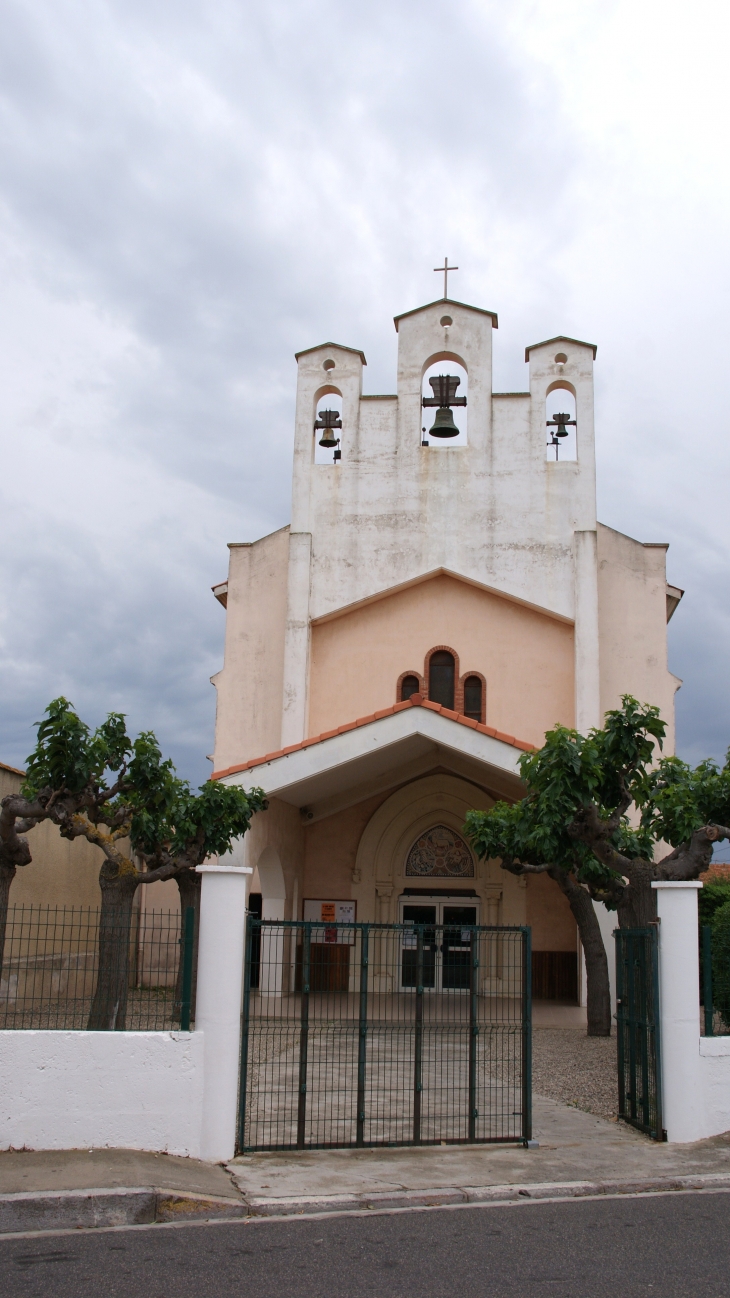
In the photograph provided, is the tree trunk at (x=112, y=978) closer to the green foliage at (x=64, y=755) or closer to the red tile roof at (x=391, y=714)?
the green foliage at (x=64, y=755)

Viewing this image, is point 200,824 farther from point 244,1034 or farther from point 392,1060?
point 244,1034

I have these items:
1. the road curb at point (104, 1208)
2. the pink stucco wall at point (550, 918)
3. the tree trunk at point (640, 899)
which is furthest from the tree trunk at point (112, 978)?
the pink stucco wall at point (550, 918)

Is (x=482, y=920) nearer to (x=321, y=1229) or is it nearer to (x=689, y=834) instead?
(x=689, y=834)

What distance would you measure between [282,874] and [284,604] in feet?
18.4

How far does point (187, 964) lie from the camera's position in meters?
8.79

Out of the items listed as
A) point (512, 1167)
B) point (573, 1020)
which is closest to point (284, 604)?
point (573, 1020)

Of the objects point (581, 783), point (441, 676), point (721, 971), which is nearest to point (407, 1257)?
point (721, 971)

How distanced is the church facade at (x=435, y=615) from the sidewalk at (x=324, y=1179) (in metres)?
11.7

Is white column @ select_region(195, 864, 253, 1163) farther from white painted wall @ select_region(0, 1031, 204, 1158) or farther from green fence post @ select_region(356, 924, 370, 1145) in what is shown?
green fence post @ select_region(356, 924, 370, 1145)

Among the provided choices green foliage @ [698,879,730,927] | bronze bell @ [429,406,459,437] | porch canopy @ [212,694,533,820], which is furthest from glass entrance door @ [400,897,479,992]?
bronze bell @ [429,406,459,437]

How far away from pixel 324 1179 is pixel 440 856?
564 inches

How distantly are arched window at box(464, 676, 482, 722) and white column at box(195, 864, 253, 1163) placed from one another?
12.7 m

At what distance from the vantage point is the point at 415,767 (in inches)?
847

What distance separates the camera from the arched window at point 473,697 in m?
21.4
